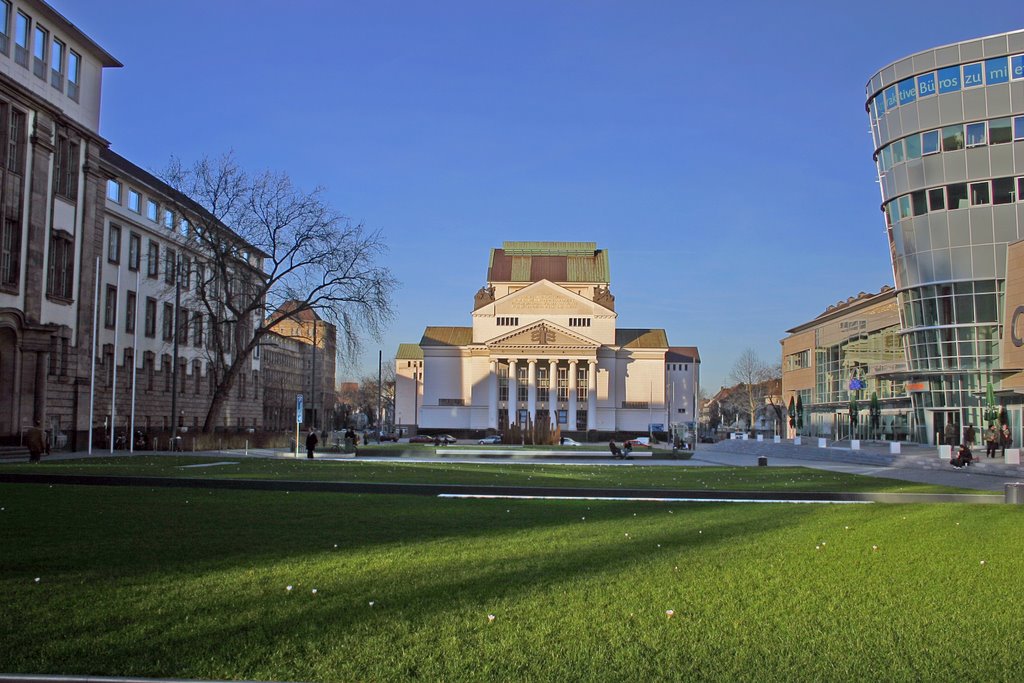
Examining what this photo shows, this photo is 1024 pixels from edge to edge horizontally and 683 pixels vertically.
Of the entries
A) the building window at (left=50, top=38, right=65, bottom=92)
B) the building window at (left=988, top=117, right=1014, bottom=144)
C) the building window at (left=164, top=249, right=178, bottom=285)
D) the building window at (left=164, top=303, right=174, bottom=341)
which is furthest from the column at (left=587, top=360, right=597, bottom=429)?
the building window at (left=50, top=38, right=65, bottom=92)

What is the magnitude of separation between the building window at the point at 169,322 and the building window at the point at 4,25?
21.4m

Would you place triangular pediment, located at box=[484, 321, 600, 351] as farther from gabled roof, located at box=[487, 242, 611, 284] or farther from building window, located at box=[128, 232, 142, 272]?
building window, located at box=[128, 232, 142, 272]

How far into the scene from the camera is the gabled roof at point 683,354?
5936 inches

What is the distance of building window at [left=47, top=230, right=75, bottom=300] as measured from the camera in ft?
146

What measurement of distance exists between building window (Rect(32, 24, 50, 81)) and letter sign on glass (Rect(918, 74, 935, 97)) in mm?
51168

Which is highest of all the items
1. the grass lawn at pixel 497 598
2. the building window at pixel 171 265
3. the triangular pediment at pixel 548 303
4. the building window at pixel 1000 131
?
the building window at pixel 1000 131

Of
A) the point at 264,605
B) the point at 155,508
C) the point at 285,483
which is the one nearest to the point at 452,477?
the point at 285,483

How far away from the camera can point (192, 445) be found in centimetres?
5234

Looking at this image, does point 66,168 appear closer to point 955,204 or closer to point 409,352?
point 955,204

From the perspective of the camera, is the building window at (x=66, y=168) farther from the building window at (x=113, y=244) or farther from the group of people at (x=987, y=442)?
the group of people at (x=987, y=442)

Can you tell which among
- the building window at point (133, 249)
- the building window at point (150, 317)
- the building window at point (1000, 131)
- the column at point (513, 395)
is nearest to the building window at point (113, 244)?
the building window at point (133, 249)

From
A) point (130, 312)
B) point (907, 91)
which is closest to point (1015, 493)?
point (907, 91)

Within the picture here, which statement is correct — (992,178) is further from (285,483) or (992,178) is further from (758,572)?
(758,572)

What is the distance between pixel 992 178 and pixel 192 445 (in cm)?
5120
